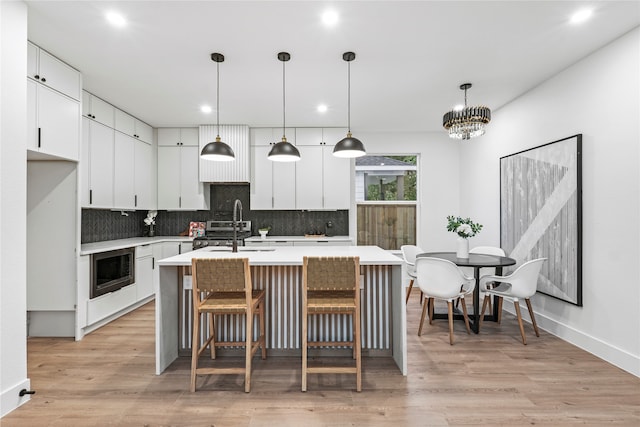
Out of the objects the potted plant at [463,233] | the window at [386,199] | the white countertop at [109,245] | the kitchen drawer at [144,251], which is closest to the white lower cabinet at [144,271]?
the kitchen drawer at [144,251]

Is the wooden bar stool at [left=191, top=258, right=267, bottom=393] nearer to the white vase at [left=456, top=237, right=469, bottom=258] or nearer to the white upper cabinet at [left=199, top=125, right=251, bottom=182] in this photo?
the white vase at [left=456, top=237, right=469, bottom=258]

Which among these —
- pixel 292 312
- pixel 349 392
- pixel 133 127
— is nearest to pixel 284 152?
pixel 292 312

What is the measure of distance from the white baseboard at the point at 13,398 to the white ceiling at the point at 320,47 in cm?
261

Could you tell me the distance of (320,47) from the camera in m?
2.76

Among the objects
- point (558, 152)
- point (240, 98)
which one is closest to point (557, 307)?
point (558, 152)

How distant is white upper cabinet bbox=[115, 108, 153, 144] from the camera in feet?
14.2

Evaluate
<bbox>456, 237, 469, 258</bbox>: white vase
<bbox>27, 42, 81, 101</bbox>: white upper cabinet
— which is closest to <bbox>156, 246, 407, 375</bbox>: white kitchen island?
<bbox>456, 237, 469, 258</bbox>: white vase

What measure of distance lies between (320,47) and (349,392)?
275 centimetres

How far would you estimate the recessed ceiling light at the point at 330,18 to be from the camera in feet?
7.55

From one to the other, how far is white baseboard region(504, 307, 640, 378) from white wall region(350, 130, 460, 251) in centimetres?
212

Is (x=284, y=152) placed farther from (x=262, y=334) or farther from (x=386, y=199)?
(x=386, y=199)

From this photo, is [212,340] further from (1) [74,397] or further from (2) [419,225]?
(2) [419,225]

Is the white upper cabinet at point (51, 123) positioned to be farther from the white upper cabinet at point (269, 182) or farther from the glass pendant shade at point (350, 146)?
the glass pendant shade at point (350, 146)

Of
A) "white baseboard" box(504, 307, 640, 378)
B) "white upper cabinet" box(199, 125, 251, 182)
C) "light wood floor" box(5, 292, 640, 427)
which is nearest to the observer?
"light wood floor" box(5, 292, 640, 427)
